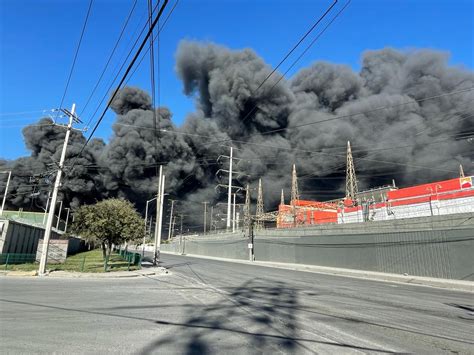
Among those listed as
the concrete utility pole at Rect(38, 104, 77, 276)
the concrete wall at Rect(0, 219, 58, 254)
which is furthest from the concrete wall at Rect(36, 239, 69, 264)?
the concrete utility pole at Rect(38, 104, 77, 276)

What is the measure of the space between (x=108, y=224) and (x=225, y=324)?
630 inches

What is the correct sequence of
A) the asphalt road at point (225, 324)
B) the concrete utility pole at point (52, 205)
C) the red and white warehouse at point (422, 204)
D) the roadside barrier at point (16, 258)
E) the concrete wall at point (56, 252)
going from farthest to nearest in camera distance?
1. the concrete wall at point (56, 252)
2. the roadside barrier at point (16, 258)
3. the red and white warehouse at point (422, 204)
4. the concrete utility pole at point (52, 205)
5. the asphalt road at point (225, 324)

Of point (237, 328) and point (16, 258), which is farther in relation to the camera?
point (16, 258)

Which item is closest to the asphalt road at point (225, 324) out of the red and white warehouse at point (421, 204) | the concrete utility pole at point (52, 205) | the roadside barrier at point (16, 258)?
the concrete utility pole at point (52, 205)

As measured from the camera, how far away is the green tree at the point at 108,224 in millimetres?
20656

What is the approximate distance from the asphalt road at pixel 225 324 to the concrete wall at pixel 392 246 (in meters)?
9.70

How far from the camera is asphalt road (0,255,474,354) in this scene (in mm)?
5086

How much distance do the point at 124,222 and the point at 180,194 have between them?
188 ft

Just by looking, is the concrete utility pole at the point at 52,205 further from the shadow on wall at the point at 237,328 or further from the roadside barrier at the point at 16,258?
the shadow on wall at the point at 237,328

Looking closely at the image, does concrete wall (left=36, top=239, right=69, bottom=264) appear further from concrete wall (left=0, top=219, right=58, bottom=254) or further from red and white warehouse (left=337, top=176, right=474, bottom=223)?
red and white warehouse (left=337, top=176, right=474, bottom=223)

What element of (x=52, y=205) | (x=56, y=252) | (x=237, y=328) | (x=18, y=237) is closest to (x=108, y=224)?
(x=52, y=205)

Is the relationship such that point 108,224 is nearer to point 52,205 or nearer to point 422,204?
point 52,205

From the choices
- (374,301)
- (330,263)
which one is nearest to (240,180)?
(330,263)

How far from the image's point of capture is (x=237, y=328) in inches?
248
